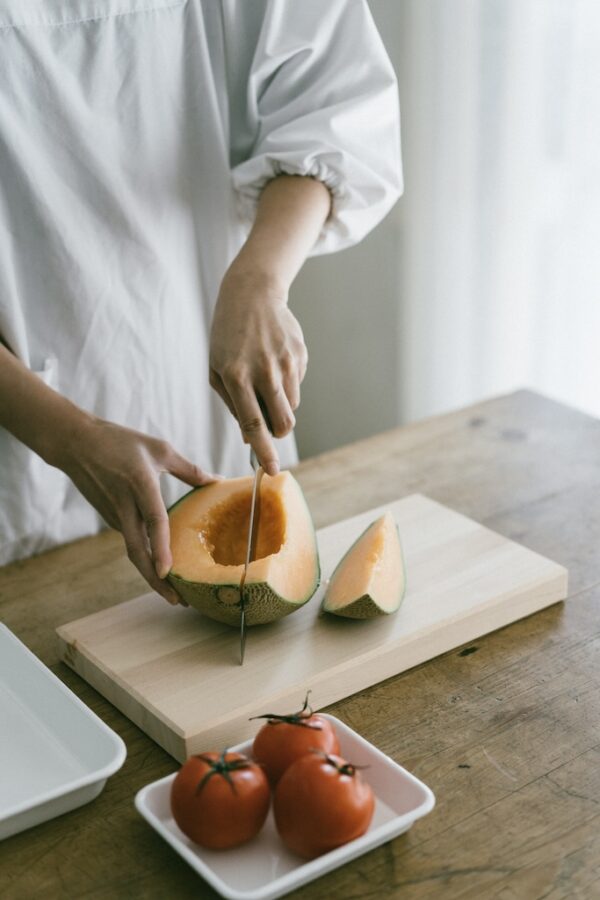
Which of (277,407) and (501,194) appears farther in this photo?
(501,194)

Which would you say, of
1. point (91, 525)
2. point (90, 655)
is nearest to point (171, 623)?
point (90, 655)

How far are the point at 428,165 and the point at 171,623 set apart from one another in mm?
1857

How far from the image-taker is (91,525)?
62.8 inches

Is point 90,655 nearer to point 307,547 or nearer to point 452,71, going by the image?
point 307,547

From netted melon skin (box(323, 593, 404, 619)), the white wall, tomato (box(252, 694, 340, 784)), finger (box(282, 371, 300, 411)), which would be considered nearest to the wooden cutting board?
netted melon skin (box(323, 593, 404, 619))

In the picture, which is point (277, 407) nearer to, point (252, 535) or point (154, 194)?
point (252, 535)

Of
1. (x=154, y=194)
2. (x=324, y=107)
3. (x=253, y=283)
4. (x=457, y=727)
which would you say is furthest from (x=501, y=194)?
(x=457, y=727)

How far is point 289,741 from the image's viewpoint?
0.95 metres

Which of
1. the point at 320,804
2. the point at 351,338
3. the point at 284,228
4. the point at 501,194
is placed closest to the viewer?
the point at 320,804

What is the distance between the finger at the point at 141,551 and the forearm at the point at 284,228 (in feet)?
1.14

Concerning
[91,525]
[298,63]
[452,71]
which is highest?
[298,63]

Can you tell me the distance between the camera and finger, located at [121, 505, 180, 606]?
121 centimetres

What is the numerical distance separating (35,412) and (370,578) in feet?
1.47

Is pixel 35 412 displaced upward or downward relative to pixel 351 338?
upward
